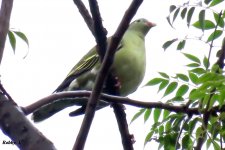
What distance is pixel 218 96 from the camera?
2.21 metres

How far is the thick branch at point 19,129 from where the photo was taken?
1.50m

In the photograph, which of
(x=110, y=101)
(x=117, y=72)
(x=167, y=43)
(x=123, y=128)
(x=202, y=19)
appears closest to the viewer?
(x=110, y=101)

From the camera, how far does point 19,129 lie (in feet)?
5.10

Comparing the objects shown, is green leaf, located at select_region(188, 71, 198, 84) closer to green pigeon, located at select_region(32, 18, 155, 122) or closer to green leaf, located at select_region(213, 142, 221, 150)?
green leaf, located at select_region(213, 142, 221, 150)

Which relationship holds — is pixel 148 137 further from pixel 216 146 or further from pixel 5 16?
pixel 5 16

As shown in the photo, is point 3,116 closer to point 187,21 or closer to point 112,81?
point 112,81

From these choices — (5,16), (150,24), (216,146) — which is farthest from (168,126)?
(150,24)

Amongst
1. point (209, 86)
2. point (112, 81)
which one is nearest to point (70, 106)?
point (112, 81)

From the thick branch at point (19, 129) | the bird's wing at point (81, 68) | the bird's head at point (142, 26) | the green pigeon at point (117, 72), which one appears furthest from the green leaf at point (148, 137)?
the bird's head at point (142, 26)

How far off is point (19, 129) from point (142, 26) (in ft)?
13.3

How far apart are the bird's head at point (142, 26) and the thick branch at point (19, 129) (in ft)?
12.6

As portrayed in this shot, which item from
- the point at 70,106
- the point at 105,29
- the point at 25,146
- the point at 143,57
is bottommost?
the point at 70,106

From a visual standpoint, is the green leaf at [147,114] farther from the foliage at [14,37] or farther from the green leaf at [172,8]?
the foliage at [14,37]

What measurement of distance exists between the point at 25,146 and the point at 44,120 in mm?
2696
